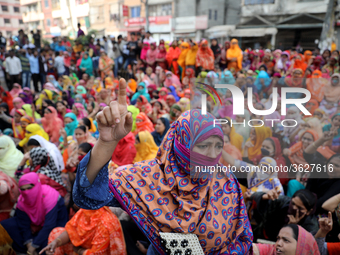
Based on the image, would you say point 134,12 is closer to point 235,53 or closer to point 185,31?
point 185,31

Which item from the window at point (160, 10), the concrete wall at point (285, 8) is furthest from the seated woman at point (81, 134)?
the window at point (160, 10)

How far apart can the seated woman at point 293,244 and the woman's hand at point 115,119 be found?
1.23m

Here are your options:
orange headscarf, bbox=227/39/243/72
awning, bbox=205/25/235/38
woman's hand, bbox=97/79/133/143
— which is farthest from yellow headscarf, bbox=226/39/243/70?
awning, bbox=205/25/235/38

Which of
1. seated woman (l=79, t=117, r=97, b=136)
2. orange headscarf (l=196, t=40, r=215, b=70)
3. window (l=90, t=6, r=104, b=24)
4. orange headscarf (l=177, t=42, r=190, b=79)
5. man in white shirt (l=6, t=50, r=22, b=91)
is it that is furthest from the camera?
window (l=90, t=6, r=104, b=24)

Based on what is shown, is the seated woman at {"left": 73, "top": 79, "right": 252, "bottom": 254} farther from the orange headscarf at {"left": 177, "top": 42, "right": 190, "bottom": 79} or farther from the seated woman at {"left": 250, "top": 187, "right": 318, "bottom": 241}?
the orange headscarf at {"left": 177, "top": 42, "right": 190, "bottom": 79}

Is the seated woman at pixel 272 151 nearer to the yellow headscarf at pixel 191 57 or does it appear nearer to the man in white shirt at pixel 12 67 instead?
the yellow headscarf at pixel 191 57

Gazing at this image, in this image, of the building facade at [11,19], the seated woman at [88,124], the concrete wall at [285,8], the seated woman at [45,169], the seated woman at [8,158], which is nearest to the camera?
the seated woman at [45,169]

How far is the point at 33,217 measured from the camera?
238 centimetres

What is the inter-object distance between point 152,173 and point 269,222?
1421mm

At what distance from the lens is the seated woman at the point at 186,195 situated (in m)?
Answer: 1.25

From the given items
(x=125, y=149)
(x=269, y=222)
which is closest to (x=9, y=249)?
(x=125, y=149)

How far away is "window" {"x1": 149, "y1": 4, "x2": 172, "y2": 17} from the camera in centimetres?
2142

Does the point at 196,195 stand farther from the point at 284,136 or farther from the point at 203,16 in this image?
the point at 203,16

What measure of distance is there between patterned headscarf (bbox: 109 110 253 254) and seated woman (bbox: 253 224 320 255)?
351 millimetres
